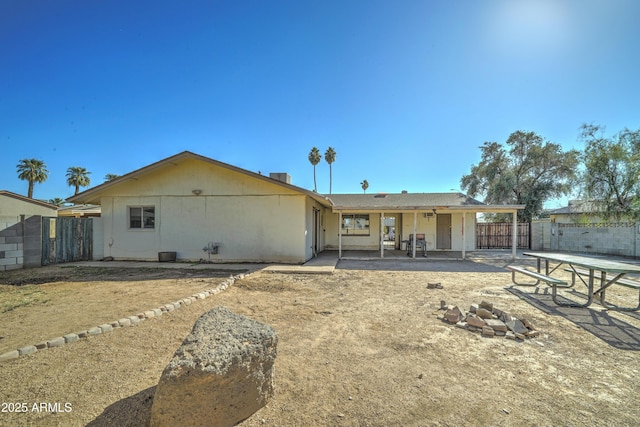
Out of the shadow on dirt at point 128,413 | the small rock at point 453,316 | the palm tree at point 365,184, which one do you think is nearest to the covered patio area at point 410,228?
the small rock at point 453,316

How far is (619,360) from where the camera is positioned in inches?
119

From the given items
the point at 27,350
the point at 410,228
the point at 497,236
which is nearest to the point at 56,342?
the point at 27,350

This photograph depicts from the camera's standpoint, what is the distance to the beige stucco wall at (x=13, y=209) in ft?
26.1

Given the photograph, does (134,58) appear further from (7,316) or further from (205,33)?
(7,316)

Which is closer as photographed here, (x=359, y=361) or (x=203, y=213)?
(x=359, y=361)

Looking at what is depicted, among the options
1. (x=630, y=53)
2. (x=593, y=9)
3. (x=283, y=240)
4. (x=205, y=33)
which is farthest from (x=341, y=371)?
(x=630, y=53)

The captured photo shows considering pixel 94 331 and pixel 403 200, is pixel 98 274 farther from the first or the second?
pixel 403 200

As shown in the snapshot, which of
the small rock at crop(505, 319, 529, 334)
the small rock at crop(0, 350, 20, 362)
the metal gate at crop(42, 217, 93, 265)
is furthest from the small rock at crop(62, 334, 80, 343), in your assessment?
the metal gate at crop(42, 217, 93, 265)

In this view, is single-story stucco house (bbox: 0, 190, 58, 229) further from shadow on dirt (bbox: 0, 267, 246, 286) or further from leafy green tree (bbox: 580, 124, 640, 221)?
leafy green tree (bbox: 580, 124, 640, 221)

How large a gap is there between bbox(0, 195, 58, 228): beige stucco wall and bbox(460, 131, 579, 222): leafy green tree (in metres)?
25.9

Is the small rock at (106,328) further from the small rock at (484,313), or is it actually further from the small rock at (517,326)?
the small rock at (517,326)

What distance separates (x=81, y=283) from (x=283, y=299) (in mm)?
5435

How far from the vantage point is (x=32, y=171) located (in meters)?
30.8

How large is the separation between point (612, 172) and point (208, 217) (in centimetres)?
2179
